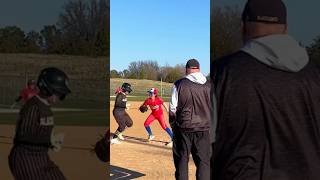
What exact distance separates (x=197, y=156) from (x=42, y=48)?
2.53 meters

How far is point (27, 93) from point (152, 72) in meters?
60.0

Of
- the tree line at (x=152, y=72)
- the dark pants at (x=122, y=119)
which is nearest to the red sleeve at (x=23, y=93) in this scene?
the dark pants at (x=122, y=119)

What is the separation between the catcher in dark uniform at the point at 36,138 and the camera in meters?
3.29

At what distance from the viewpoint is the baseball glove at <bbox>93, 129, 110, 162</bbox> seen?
418cm

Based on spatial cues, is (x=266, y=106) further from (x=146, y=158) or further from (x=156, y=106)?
(x=156, y=106)

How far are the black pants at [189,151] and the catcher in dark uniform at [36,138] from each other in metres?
2.51

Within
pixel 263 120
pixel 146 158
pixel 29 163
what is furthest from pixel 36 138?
pixel 146 158

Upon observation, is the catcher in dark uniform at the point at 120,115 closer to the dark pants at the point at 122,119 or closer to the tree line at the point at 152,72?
the dark pants at the point at 122,119

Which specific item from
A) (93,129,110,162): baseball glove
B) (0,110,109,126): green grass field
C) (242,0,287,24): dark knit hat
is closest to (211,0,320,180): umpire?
(242,0,287,24): dark knit hat

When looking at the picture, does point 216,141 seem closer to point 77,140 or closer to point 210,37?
point 210,37

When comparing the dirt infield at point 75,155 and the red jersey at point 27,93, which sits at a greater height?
the red jersey at point 27,93

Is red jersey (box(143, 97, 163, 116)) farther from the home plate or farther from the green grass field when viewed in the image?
the green grass field

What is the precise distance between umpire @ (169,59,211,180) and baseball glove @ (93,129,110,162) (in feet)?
5.43

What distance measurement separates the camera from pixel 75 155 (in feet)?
12.9
